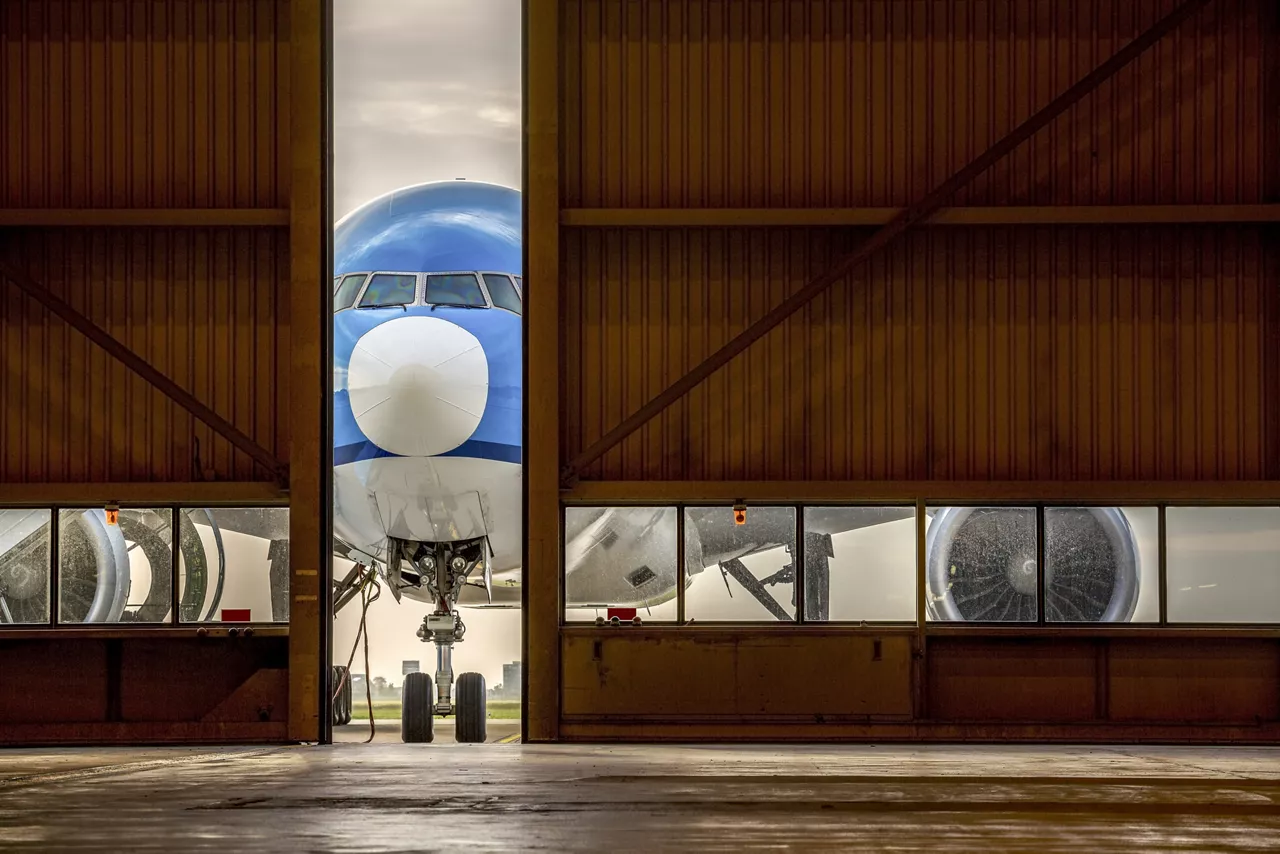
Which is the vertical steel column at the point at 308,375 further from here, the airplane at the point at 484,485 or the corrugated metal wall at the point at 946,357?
the corrugated metal wall at the point at 946,357

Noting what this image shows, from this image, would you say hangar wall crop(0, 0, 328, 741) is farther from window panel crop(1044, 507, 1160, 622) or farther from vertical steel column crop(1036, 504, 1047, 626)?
window panel crop(1044, 507, 1160, 622)

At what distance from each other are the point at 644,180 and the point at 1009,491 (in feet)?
16.9

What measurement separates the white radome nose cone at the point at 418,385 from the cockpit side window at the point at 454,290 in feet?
1.40

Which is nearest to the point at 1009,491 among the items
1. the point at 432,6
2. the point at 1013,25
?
the point at 1013,25

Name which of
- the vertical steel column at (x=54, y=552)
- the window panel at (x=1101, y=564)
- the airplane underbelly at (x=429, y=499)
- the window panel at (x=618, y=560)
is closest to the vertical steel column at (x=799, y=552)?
the window panel at (x=618, y=560)

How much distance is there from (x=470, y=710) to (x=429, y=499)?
3.21 m

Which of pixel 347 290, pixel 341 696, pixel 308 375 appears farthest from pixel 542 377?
pixel 341 696

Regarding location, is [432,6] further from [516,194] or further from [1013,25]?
[1013,25]

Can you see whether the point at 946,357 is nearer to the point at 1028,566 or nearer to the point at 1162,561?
the point at 1028,566

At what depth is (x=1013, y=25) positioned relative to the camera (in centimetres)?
1540

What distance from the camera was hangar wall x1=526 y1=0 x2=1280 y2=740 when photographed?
1529 cm

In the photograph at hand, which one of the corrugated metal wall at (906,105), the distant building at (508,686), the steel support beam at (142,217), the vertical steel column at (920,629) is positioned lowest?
the distant building at (508,686)

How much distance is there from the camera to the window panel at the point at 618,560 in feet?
50.0

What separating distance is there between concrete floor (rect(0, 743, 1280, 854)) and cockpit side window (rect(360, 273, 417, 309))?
5084mm
